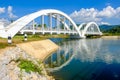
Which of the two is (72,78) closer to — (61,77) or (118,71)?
(61,77)

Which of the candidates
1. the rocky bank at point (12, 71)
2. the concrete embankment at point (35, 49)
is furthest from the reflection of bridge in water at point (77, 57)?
the rocky bank at point (12, 71)

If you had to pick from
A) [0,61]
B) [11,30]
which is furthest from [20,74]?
[11,30]

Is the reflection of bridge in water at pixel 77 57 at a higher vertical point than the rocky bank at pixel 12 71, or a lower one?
lower

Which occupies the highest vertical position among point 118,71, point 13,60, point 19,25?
point 19,25

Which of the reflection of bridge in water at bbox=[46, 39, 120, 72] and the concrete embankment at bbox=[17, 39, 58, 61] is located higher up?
the concrete embankment at bbox=[17, 39, 58, 61]

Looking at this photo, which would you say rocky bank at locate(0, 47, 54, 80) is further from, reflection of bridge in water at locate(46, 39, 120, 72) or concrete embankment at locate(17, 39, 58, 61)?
concrete embankment at locate(17, 39, 58, 61)

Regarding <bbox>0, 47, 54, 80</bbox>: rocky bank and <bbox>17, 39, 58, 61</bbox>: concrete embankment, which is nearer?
<bbox>0, 47, 54, 80</bbox>: rocky bank

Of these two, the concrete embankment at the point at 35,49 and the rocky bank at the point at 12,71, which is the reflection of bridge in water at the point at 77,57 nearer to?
the concrete embankment at the point at 35,49

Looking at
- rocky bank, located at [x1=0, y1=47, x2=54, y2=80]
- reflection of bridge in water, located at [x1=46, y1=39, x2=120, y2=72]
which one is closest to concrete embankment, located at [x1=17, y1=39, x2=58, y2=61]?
reflection of bridge in water, located at [x1=46, y1=39, x2=120, y2=72]

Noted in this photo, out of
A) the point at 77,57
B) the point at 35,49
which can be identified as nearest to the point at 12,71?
the point at 35,49

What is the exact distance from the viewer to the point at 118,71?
926 inches

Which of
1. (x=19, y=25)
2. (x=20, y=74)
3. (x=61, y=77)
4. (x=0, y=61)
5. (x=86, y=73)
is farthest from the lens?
(x=19, y=25)

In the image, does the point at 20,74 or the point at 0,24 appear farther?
the point at 0,24

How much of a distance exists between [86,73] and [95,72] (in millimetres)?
1211
